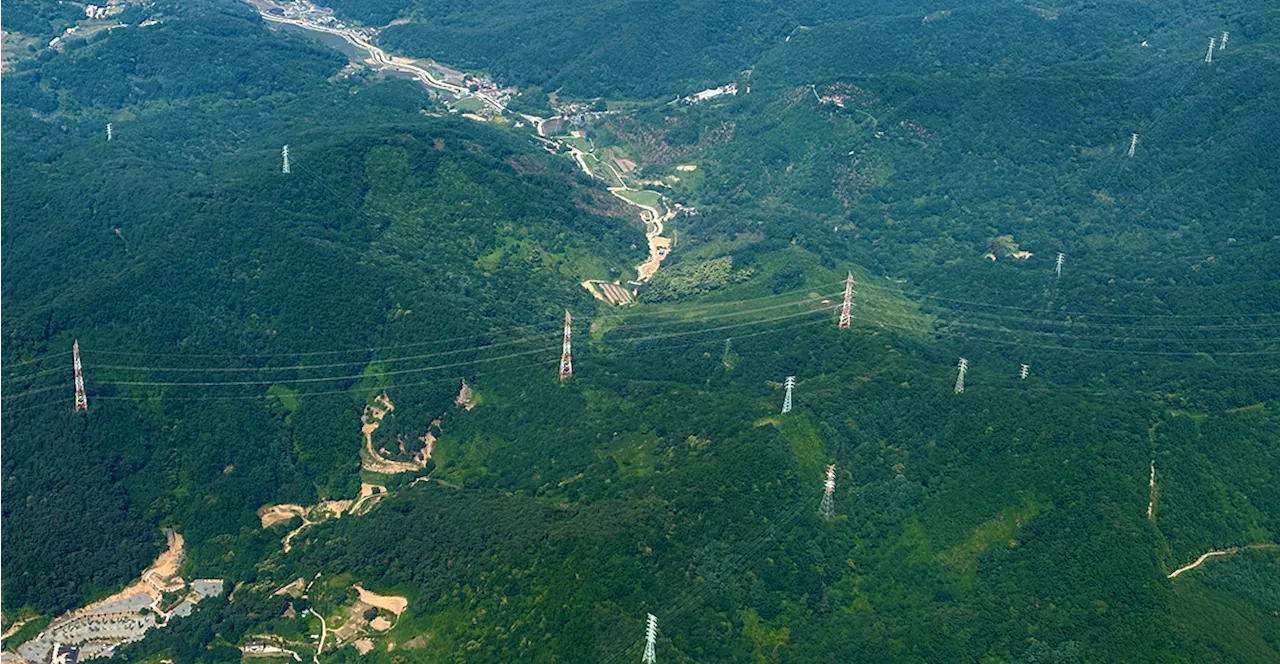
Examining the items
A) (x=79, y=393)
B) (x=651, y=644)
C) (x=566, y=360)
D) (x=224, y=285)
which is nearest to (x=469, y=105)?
(x=224, y=285)

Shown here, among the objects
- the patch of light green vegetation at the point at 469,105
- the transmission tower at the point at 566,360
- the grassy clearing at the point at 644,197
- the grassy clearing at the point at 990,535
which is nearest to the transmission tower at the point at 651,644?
the grassy clearing at the point at 990,535

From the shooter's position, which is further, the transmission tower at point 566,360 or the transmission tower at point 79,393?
the transmission tower at point 566,360

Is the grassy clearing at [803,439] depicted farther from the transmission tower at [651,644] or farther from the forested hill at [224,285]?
the forested hill at [224,285]

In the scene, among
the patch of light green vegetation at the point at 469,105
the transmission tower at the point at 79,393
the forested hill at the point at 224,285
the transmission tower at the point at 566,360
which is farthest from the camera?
the patch of light green vegetation at the point at 469,105

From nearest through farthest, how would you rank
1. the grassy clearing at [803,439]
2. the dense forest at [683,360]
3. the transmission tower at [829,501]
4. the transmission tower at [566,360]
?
the dense forest at [683,360]
the transmission tower at [829,501]
the grassy clearing at [803,439]
the transmission tower at [566,360]

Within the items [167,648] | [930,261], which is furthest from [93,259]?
[930,261]
